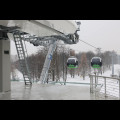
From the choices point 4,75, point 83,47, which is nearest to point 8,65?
point 4,75

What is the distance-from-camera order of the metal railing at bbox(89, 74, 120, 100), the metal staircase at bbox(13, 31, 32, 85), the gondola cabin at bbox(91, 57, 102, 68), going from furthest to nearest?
the gondola cabin at bbox(91, 57, 102, 68), the metal staircase at bbox(13, 31, 32, 85), the metal railing at bbox(89, 74, 120, 100)

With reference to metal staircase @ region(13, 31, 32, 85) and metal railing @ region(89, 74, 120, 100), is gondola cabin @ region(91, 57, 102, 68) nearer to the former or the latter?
metal railing @ region(89, 74, 120, 100)

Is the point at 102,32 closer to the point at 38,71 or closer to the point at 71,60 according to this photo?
the point at 38,71

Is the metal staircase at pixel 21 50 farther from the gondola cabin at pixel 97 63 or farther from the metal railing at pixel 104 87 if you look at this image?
the gondola cabin at pixel 97 63

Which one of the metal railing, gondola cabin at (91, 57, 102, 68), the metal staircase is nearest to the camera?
the metal railing

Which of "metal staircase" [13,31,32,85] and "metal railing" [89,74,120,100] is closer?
"metal railing" [89,74,120,100]

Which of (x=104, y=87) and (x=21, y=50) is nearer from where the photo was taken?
(x=104, y=87)

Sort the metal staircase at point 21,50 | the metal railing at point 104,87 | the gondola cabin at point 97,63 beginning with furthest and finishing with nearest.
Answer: the gondola cabin at point 97,63
the metal staircase at point 21,50
the metal railing at point 104,87

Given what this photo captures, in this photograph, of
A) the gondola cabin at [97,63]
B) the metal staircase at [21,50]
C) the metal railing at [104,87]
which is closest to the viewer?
the metal railing at [104,87]

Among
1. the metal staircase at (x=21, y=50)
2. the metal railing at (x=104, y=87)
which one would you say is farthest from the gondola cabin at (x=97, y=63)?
the metal staircase at (x=21, y=50)

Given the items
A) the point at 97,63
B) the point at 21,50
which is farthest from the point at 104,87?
the point at 21,50

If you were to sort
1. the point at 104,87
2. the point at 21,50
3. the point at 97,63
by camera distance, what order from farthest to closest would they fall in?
1. the point at 97,63
2. the point at 21,50
3. the point at 104,87

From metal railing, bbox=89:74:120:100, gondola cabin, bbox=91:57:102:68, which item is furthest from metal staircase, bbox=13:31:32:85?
gondola cabin, bbox=91:57:102:68

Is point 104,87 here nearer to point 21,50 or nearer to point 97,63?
point 97,63
